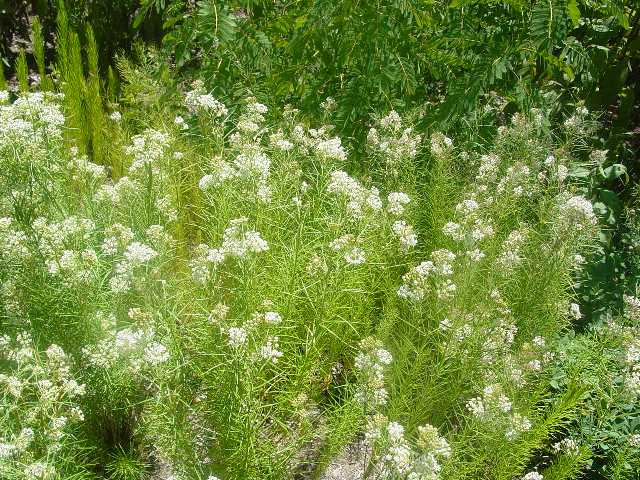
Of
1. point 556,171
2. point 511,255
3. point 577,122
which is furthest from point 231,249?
point 577,122

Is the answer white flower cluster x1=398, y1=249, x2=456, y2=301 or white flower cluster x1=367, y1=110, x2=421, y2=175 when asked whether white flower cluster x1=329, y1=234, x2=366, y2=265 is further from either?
white flower cluster x1=367, y1=110, x2=421, y2=175

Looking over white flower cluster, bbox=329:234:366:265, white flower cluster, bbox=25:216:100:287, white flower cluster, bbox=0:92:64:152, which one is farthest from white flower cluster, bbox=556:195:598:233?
white flower cluster, bbox=0:92:64:152

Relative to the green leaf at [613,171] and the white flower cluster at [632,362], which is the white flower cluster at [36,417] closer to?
the white flower cluster at [632,362]

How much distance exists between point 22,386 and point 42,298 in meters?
0.60

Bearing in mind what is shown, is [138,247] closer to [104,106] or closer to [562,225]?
[562,225]

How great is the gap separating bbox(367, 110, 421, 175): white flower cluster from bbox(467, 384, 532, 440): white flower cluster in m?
1.46

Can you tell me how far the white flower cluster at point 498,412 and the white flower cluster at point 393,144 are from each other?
1.46 metres

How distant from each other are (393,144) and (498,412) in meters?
1.57

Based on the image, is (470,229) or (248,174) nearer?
(248,174)


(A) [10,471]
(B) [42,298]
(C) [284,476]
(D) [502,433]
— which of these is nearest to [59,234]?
(B) [42,298]

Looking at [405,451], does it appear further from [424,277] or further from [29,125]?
[29,125]

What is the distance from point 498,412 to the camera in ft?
6.43

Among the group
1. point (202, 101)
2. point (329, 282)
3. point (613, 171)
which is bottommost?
point (613, 171)

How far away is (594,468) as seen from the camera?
247 cm
